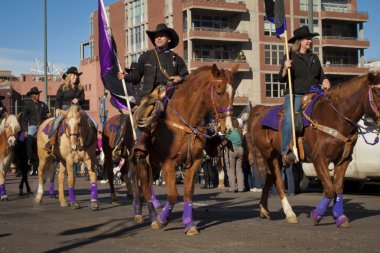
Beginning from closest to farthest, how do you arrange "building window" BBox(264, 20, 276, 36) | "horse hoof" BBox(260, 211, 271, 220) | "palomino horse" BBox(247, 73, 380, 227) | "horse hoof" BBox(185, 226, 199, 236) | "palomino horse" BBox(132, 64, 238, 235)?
"horse hoof" BBox(185, 226, 199, 236)
"palomino horse" BBox(132, 64, 238, 235)
"palomino horse" BBox(247, 73, 380, 227)
"horse hoof" BBox(260, 211, 271, 220)
"building window" BBox(264, 20, 276, 36)

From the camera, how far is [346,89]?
10375mm

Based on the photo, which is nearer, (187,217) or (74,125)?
(187,217)

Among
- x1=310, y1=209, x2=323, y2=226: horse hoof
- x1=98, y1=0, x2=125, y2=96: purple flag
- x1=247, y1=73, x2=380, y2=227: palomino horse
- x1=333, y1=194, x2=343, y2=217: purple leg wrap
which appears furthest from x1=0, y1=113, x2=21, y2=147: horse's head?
x1=333, y1=194, x2=343, y2=217: purple leg wrap

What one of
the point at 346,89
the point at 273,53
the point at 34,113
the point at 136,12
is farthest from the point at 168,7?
the point at 346,89

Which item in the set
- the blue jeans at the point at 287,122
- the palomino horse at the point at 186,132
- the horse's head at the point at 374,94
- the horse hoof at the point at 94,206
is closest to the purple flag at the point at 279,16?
the blue jeans at the point at 287,122

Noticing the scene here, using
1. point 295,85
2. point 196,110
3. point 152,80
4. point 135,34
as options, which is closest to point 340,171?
point 295,85

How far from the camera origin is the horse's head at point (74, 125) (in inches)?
550

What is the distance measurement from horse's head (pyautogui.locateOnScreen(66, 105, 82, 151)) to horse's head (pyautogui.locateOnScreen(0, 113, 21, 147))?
3222mm

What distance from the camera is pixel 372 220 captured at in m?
10.9

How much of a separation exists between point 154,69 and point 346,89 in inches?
138

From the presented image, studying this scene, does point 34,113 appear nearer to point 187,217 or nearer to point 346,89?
point 187,217

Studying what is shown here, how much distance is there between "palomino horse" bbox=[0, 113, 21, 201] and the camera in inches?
660

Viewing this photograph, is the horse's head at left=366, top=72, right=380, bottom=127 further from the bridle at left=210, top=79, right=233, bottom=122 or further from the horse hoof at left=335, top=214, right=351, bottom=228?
the bridle at left=210, top=79, right=233, bottom=122

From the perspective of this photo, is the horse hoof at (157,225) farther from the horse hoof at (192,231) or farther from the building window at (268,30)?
the building window at (268,30)
